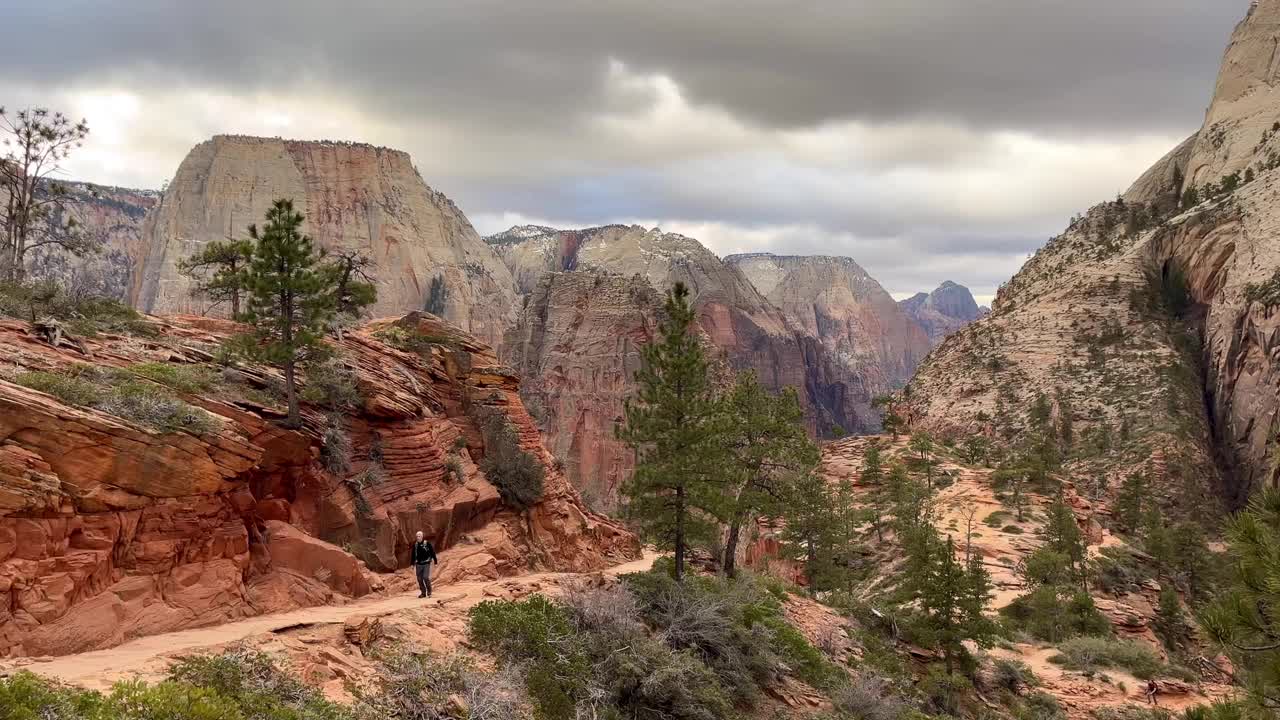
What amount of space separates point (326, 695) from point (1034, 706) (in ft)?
69.5

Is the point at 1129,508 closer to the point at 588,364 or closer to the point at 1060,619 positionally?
the point at 1060,619

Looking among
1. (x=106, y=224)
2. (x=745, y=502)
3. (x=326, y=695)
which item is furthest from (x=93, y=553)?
(x=106, y=224)

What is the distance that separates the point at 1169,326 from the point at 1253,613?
73.6 metres

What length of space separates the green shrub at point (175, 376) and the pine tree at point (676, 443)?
990 centimetres

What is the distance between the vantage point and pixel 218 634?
1220 cm

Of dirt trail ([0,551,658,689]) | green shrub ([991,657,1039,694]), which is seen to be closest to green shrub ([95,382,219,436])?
dirt trail ([0,551,658,689])

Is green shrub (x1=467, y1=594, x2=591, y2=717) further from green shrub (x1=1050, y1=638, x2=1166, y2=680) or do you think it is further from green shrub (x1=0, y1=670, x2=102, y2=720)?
green shrub (x1=1050, y1=638, x2=1166, y2=680)

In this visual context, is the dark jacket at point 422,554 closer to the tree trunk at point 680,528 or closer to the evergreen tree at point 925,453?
the tree trunk at point 680,528

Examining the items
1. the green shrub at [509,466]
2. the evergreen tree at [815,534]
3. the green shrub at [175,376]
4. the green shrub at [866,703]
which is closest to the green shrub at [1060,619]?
the evergreen tree at [815,534]

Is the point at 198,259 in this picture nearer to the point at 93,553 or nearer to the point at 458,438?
the point at 458,438

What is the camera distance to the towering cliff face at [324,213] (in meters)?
111

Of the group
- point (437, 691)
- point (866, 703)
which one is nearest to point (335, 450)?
point (437, 691)

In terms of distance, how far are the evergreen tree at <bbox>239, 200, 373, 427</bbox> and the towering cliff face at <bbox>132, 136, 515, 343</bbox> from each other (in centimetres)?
9430

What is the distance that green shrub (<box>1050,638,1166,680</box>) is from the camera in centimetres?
2612
